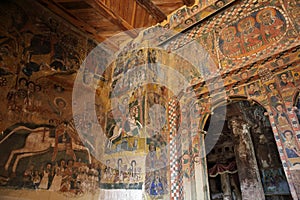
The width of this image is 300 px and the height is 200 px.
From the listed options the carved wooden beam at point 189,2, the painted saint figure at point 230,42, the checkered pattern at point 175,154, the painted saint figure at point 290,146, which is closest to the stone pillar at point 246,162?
the checkered pattern at point 175,154

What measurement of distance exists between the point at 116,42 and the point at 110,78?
4.03 ft

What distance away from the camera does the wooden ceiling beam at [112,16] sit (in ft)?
19.1

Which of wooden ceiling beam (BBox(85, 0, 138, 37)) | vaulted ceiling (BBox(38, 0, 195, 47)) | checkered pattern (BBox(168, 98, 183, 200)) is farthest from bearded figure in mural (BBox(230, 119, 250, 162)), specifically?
wooden ceiling beam (BBox(85, 0, 138, 37))

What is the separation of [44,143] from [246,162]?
7.07 metres

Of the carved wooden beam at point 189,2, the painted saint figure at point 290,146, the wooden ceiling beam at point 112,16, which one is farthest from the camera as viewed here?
the carved wooden beam at point 189,2

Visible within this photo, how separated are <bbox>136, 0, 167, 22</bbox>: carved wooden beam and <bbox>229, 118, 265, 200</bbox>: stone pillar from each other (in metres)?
4.78

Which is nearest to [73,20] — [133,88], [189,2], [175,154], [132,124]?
[133,88]

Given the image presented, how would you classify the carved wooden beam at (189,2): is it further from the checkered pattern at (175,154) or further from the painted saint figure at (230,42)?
the checkered pattern at (175,154)

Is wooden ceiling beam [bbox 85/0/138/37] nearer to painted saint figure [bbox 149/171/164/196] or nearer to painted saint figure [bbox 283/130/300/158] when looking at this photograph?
painted saint figure [bbox 149/171/164/196]

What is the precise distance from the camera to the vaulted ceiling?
5941 mm

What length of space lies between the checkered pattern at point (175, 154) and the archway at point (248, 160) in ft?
8.17

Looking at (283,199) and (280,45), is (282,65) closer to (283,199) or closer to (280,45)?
(280,45)

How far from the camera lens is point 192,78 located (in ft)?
18.7

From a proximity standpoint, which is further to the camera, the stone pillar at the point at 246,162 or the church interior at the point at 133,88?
the stone pillar at the point at 246,162
